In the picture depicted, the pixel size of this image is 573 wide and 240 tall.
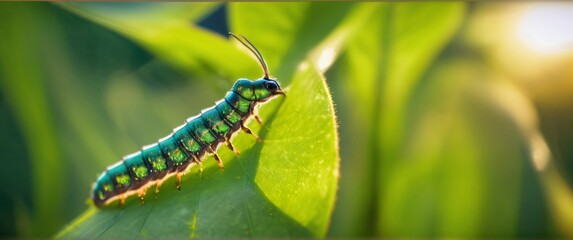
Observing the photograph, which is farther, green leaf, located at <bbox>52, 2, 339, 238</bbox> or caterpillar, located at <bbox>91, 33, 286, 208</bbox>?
caterpillar, located at <bbox>91, 33, 286, 208</bbox>

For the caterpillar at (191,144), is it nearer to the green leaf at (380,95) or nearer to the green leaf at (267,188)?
the green leaf at (267,188)

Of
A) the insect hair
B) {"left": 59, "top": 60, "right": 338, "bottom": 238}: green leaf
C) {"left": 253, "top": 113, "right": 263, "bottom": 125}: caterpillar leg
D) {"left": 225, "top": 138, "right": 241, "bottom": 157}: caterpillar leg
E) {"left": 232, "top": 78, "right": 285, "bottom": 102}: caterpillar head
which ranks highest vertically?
the insect hair

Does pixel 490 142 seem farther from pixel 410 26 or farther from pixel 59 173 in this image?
pixel 59 173

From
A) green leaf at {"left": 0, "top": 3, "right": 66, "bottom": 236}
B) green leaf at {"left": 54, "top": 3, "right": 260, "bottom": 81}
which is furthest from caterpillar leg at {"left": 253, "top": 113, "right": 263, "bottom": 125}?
green leaf at {"left": 0, "top": 3, "right": 66, "bottom": 236}

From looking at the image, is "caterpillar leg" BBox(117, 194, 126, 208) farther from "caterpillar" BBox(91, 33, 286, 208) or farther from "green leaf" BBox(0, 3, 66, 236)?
"green leaf" BBox(0, 3, 66, 236)

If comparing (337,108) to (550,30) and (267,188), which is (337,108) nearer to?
(267,188)

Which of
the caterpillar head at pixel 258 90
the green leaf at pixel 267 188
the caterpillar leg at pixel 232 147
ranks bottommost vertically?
the green leaf at pixel 267 188

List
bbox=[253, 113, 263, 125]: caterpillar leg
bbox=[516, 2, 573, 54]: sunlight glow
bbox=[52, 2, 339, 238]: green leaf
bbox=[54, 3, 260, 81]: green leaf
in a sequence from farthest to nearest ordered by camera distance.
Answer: bbox=[516, 2, 573, 54]: sunlight glow → bbox=[54, 3, 260, 81]: green leaf → bbox=[253, 113, 263, 125]: caterpillar leg → bbox=[52, 2, 339, 238]: green leaf

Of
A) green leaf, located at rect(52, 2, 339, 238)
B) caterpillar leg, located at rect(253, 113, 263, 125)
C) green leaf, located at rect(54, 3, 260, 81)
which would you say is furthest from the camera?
green leaf, located at rect(54, 3, 260, 81)

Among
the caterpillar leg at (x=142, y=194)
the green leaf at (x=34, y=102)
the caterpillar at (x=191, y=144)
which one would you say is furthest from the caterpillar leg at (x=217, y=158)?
the green leaf at (x=34, y=102)
